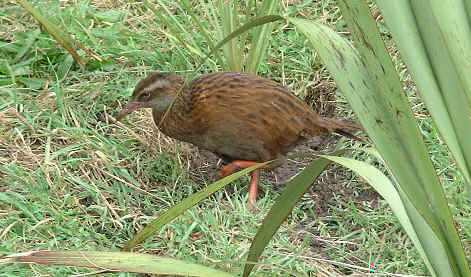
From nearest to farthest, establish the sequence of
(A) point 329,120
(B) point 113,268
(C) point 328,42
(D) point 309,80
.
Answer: (C) point 328,42, (B) point 113,268, (A) point 329,120, (D) point 309,80

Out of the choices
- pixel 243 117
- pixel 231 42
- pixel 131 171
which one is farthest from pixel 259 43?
pixel 131 171

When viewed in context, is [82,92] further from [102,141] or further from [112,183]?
[112,183]

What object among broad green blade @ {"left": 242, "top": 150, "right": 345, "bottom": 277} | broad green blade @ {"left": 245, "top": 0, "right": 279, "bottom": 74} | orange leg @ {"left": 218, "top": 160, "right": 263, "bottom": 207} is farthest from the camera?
broad green blade @ {"left": 245, "top": 0, "right": 279, "bottom": 74}

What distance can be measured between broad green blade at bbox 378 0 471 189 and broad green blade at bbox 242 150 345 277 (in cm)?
32

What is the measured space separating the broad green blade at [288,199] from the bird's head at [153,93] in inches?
87.3

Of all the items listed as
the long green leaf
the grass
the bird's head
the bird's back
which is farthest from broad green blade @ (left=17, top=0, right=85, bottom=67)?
the long green leaf

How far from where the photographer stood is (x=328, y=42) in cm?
181

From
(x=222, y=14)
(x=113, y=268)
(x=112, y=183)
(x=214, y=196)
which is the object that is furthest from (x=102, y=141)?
(x=113, y=268)

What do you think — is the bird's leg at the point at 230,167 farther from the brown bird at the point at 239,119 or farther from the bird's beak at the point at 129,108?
the bird's beak at the point at 129,108

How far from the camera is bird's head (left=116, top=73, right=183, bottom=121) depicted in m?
4.30

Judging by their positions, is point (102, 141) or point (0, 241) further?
point (102, 141)

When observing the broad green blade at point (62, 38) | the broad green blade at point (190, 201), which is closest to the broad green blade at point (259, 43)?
the broad green blade at point (62, 38)

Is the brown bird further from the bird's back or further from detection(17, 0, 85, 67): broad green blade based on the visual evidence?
detection(17, 0, 85, 67): broad green blade

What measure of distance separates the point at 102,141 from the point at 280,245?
49.1 inches
